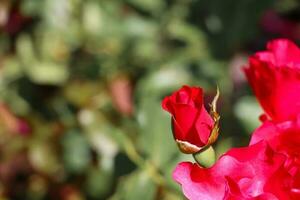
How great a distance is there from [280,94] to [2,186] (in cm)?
112

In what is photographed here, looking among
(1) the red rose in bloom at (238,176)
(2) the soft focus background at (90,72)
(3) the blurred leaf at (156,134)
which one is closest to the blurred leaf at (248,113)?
(2) the soft focus background at (90,72)

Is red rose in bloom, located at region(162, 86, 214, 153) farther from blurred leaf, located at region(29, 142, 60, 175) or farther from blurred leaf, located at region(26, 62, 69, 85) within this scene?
blurred leaf, located at region(26, 62, 69, 85)

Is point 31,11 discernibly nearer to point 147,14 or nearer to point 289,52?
point 147,14

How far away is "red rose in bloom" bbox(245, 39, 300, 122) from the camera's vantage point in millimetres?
993

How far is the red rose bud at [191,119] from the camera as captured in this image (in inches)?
34.6

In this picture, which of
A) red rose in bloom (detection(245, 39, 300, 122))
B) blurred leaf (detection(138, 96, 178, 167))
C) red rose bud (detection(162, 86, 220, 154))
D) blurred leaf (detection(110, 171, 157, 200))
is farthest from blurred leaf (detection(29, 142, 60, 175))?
red rose bud (detection(162, 86, 220, 154))

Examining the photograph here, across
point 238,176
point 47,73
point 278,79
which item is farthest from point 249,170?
point 47,73

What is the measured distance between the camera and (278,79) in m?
1.01

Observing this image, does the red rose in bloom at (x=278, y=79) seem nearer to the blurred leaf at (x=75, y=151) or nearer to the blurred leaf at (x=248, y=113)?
the blurred leaf at (x=248, y=113)

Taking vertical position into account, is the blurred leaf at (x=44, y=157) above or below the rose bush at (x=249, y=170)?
below

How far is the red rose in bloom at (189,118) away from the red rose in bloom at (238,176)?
0.03m

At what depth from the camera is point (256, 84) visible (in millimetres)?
1034

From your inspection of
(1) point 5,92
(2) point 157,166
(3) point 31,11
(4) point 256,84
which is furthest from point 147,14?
(4) point 256,84

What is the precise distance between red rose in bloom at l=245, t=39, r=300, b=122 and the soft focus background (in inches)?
24.7
